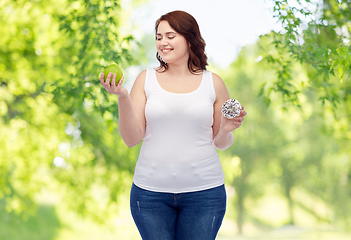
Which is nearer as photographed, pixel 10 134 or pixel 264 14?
pixel 264 14

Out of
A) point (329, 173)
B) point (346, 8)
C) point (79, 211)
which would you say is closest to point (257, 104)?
point (329, 173)

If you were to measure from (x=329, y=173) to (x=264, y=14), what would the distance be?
15085 millimetres

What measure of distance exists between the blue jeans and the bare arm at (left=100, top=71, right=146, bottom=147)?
0.26 metres

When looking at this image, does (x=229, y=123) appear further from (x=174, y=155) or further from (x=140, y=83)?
(x=140, y=83)

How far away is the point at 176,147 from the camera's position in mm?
1548

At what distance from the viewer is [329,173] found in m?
16.1

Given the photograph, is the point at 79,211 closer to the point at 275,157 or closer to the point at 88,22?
the point at 88,22

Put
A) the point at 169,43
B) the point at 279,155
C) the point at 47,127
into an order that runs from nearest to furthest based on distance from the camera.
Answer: the point at 169,43 → the point at 47,127 → the point at 279,155

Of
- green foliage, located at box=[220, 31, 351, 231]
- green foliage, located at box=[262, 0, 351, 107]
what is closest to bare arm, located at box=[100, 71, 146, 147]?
green foliage, located at box=[262, 0, 351, 107]

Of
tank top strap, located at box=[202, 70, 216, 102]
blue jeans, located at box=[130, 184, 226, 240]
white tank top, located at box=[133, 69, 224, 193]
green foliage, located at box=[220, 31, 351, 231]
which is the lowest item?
green foliage, located at box=[220, 31, 351, 231]

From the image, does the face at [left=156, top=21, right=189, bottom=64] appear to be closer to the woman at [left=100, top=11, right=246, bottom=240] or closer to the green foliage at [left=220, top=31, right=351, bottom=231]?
the woman at [left=100, top=11, right=246, bottom=240]

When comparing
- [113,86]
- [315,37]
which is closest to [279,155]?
[315,37]

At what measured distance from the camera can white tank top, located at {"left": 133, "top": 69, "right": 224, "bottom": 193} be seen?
154 centimetres

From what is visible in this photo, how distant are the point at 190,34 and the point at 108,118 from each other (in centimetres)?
332
